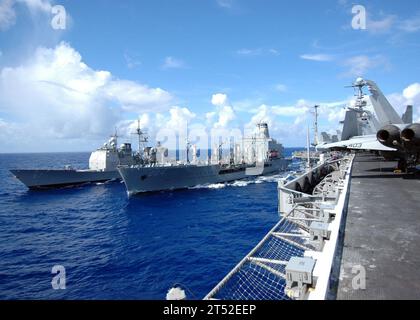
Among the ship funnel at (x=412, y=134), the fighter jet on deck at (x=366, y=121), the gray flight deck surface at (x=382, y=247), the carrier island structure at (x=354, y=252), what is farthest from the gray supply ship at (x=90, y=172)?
the ship funnel at (x=412, y=134)

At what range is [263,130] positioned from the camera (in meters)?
90.3

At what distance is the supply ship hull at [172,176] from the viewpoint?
49.4 m

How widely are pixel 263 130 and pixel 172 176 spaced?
151 ft

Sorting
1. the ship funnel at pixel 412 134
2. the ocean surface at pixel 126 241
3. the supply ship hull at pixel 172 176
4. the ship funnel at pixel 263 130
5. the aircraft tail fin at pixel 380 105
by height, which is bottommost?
the ocean surface at pixel 126 241

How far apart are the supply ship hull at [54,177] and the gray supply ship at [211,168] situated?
14273 mm

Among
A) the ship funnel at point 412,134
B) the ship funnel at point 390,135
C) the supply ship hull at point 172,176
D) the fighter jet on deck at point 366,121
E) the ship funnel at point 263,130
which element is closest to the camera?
the ship funnel at point 412,134

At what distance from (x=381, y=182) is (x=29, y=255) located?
26.8 meters

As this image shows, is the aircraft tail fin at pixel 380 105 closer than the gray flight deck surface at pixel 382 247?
No

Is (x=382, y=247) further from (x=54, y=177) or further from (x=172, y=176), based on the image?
(x=54, y=177)

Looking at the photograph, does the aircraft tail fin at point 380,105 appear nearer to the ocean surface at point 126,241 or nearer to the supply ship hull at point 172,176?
the ocean surface at point 126,241

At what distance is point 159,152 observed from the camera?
7125 centimetres

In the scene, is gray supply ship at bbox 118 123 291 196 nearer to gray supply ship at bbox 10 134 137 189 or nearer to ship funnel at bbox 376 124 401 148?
gray supply ship at bbox 10 134 137 189
